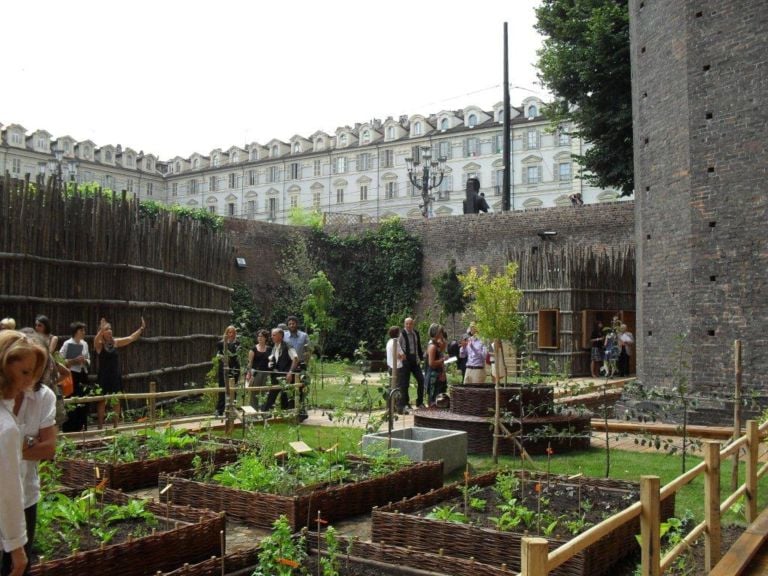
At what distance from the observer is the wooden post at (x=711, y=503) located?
540 centimetres

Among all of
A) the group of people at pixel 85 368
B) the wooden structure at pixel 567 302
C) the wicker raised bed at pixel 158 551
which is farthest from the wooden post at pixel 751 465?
the wooden structure at pixel 567 302

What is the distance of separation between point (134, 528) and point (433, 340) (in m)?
8.60

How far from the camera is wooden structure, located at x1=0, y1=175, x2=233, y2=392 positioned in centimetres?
1124

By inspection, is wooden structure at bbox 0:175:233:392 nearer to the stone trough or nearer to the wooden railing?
the stone trough

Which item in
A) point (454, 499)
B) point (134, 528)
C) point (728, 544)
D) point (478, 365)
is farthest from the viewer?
point (478, 365)

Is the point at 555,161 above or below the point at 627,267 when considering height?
above

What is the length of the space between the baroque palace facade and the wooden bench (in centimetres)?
4609

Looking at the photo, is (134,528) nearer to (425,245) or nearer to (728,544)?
(728,544)

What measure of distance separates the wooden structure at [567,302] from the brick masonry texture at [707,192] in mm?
7041

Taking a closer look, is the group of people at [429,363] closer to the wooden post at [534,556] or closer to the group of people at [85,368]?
the group of people at [85,368]

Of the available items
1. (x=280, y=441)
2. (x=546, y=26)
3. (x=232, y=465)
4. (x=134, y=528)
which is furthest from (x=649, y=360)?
(x=546, y=26)

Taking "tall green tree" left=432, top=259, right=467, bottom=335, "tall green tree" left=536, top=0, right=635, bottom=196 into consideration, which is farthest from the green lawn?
"tall green tree" left=432, top=259, right=467, bottom=335

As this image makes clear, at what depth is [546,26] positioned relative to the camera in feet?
78.1

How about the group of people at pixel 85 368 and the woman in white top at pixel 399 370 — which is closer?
the group of people at pixel 85 368
